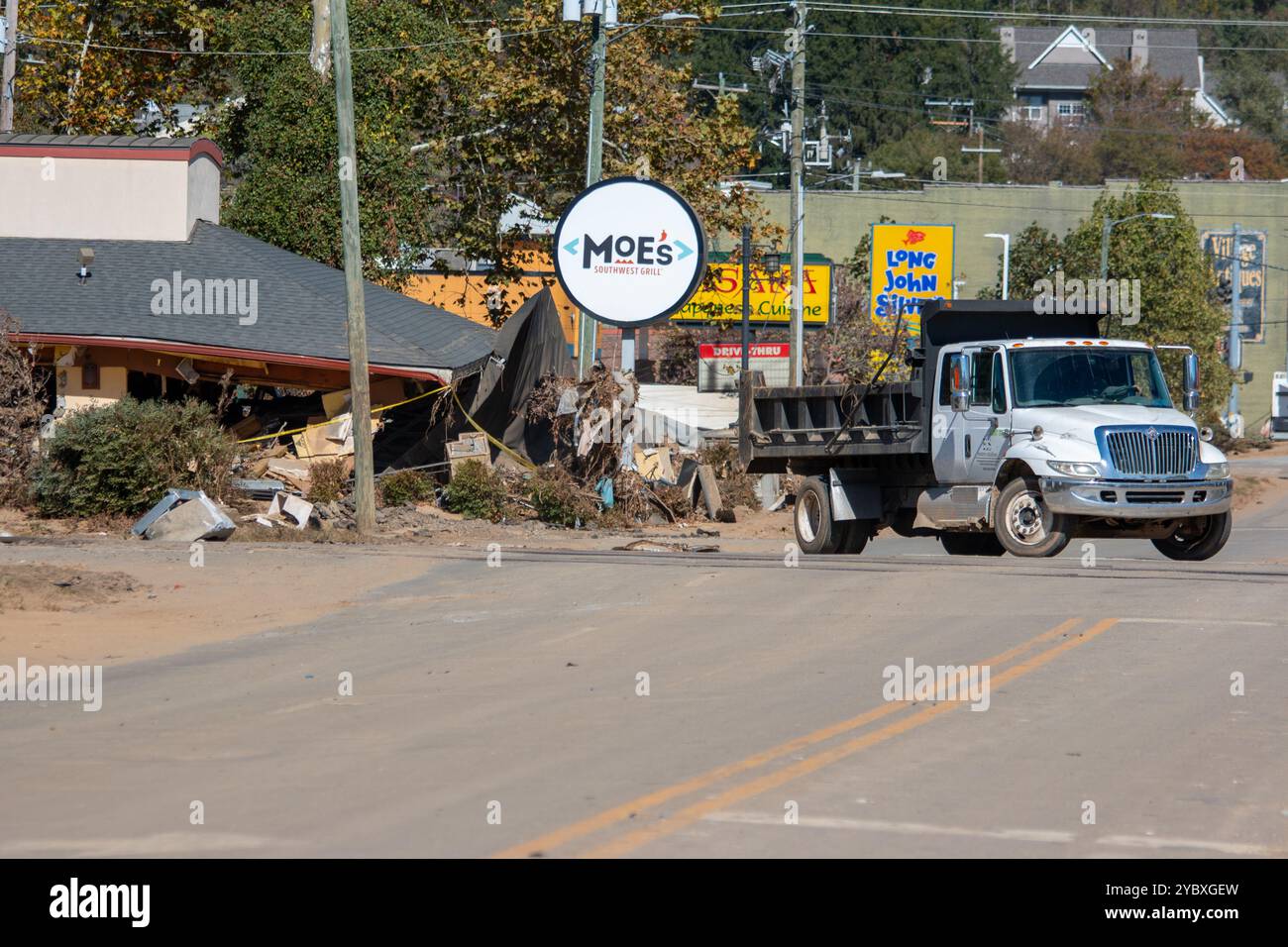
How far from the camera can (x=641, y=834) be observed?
7.30 metres

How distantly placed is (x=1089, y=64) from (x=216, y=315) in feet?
384

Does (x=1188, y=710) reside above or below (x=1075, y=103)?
below

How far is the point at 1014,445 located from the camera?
748 inches

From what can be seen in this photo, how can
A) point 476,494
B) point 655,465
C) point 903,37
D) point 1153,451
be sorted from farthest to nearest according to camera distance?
point 903,37
point 655,465
point 476,494
point 1153,451

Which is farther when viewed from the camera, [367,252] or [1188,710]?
[367,252]

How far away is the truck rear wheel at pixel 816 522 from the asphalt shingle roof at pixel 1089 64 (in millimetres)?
114896

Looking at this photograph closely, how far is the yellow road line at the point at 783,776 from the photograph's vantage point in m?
7.19

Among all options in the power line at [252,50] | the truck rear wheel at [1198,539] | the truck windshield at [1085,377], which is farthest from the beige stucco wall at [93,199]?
the truck rear wheel at [1198,539]

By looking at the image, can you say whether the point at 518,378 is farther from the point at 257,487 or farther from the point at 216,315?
the point at 257,487

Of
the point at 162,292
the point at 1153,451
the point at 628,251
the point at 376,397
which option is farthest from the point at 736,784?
the point at 162,292

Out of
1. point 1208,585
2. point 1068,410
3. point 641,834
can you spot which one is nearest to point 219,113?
point 1068,410
